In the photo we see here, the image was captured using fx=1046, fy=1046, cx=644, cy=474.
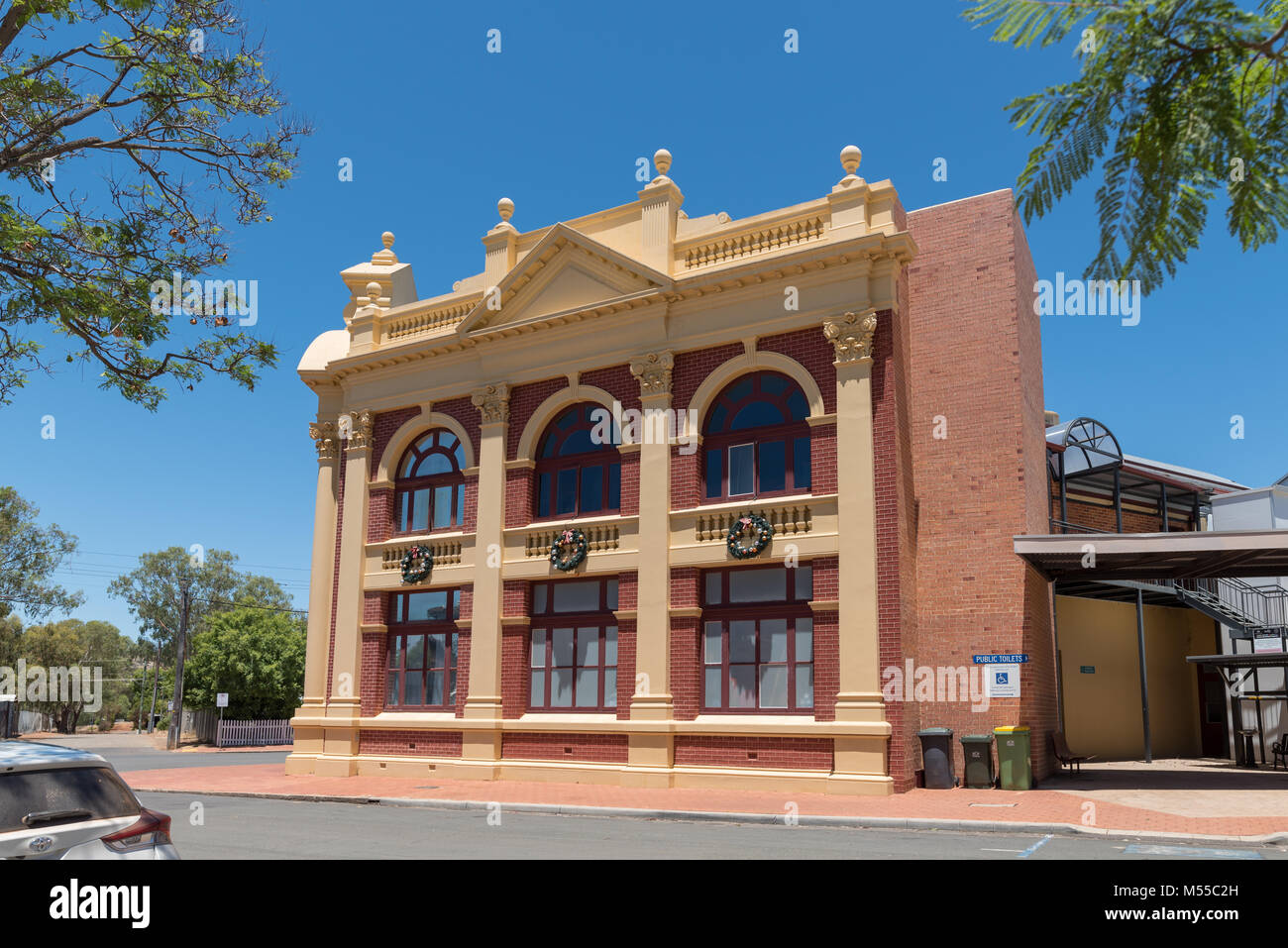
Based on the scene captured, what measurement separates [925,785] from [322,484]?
55.5 feet

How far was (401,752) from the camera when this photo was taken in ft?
79.2

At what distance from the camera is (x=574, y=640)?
2252 centimetres

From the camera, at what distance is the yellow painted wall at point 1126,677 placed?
91.3 ft

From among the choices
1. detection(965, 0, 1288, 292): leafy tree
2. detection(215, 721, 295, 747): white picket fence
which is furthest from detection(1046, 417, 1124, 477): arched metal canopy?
detection(215, 721, 295, 747): white picket fence

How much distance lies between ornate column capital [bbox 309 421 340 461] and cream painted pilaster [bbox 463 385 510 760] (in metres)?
5.02

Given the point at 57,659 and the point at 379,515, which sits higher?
the point at 379,515

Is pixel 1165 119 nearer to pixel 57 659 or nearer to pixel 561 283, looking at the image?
pixel 561 283

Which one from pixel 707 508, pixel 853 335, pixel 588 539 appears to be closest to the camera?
pixel 853 335

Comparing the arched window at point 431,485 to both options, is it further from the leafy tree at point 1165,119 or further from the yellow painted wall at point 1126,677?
the leafy tree at point 1165,119

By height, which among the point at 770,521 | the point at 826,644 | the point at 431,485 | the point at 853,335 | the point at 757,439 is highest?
the point at 853,335

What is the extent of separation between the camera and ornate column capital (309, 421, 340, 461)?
2744 cm

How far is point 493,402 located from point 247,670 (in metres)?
30.9

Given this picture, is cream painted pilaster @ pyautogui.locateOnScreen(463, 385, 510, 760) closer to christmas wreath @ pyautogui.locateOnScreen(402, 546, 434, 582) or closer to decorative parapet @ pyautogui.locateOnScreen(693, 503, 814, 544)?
christmas wreath @ pyautogui.locateOnScreen(402, 546, 434, 582)

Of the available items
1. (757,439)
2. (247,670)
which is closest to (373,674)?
(757,439)
